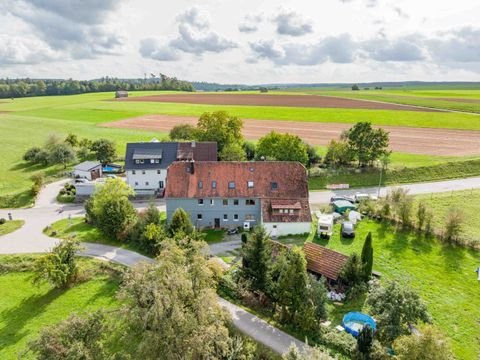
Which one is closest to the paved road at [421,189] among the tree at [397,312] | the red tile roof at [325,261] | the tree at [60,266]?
the red tile roof at [325,261]

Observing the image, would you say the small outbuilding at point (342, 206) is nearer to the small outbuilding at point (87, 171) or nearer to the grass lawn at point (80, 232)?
the grass lawn at point (80, 232)

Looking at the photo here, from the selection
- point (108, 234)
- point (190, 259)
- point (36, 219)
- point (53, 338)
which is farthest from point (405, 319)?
point (36, 219)

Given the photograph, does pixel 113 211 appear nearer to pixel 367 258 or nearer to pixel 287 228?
pixel 287 228

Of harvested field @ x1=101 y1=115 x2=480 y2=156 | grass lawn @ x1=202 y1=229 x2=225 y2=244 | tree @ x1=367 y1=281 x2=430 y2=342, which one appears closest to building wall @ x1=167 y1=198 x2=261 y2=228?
grass lawn @ x1=202 y1=229 x2=225 y2=244

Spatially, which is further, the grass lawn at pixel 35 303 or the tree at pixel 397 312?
the grass lawn at pixel 35 303

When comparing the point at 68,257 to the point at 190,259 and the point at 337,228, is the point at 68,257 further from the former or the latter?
the point at 337,228

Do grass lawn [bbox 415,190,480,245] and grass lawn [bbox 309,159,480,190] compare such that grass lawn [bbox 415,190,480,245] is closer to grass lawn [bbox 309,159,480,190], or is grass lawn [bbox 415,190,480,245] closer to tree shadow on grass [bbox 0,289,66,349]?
grass lawn [bbox 309,159,480,190]

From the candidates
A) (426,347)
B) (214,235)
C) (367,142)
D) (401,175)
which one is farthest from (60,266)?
(401,175)
